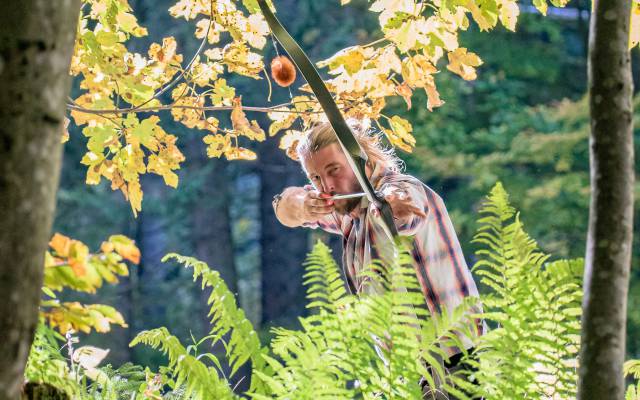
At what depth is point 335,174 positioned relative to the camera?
2338 millimetres

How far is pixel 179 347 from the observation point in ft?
5.04

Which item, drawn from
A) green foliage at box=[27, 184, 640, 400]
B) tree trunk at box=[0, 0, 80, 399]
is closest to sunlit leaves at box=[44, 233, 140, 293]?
tree trunk at box=[0, 0, 80, 399]

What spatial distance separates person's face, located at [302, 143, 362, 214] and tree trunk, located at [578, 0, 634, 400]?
1078 mm

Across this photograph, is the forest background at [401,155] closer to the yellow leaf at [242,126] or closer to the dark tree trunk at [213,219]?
the dark tree trunk at [213,219]

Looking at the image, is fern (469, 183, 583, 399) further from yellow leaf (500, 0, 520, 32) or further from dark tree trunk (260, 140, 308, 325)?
dark tree trunk (260, 140, 308, 325)

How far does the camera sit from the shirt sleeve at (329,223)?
2607 millimetres

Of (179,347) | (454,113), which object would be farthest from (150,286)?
(179,347)

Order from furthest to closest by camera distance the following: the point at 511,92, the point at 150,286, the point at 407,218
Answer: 1. the point at 150,286
2. the point at 511,92
3. the point at 407,218

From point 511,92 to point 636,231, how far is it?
2845mm

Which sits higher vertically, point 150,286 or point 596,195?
point 150,286

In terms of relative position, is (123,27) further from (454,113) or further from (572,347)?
(454,113)

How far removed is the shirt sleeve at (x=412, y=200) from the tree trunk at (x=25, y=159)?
3.66ft

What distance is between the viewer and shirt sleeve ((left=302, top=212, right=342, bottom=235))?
2.61 meters

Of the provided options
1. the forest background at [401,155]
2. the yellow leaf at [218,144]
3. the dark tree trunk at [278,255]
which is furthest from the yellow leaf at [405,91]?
the dark tree trunk at [278,255]
